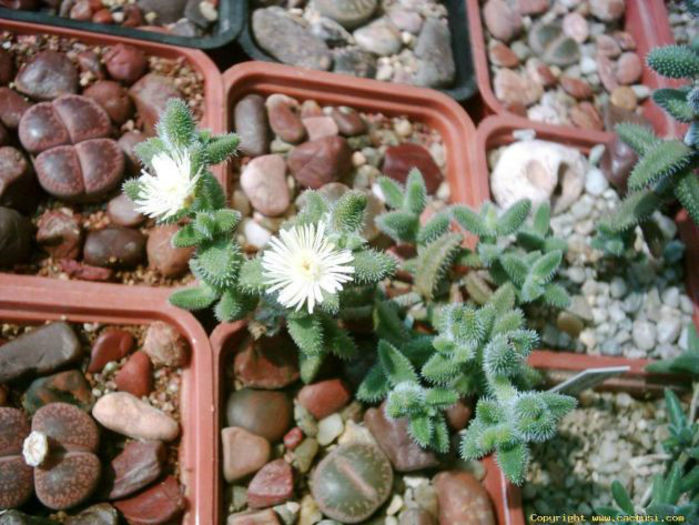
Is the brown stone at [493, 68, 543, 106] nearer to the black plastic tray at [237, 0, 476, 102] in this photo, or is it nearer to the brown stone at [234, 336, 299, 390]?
the black plastic tray at [237, 0, 476, 102]

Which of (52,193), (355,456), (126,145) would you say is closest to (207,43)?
(126,145)

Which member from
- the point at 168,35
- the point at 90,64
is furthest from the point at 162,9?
the point at 90,64

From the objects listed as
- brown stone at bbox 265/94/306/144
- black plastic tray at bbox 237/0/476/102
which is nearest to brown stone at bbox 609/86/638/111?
black plastic tray at bbox 237/0/476/102

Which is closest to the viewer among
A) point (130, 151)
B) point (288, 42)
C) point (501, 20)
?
point (130, 151)

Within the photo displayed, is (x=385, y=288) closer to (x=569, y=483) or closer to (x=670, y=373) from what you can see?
(x=569, y=483)

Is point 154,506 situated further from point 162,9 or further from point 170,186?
point 162,9

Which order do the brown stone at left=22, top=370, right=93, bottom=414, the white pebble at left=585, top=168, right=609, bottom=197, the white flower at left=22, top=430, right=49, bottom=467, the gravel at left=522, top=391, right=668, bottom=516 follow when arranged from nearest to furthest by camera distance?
the white flower at left=22, top=430, right=49, bottom=467 → the brown stone at left=22, top=370, right=93, bottom=414 → the gravel at left=522, top=391, right=668, bottom=516 → the white pebble at left=585, top=168, right=609, bottom=197
